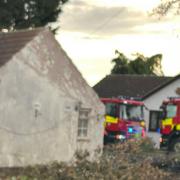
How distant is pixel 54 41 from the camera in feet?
77.0

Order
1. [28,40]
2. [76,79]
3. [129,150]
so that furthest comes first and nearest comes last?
[76,79] → [28,40] → [129,150]

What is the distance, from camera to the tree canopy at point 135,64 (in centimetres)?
5647

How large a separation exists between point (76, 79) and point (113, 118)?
593 cm

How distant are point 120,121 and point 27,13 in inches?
546

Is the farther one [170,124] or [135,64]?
[135,64]

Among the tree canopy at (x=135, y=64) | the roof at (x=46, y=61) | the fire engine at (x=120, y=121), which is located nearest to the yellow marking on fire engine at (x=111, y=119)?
the fire engine at (x=120, y=121)

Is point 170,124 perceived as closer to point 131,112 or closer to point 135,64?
point 131,112

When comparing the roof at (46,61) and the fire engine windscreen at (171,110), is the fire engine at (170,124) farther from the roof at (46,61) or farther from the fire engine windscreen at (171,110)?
the roof at (46,61)

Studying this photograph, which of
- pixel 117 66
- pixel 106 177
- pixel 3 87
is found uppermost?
pixel 117 66

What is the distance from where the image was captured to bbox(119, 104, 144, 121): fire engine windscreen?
29766 mm

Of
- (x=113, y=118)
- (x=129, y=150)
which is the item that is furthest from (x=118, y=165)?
(x=113, y=118)

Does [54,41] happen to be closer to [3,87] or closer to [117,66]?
[3,87]

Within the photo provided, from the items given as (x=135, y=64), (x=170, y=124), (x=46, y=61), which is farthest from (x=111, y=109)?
(x=135, y=64)

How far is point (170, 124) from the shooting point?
27766 millimetres
